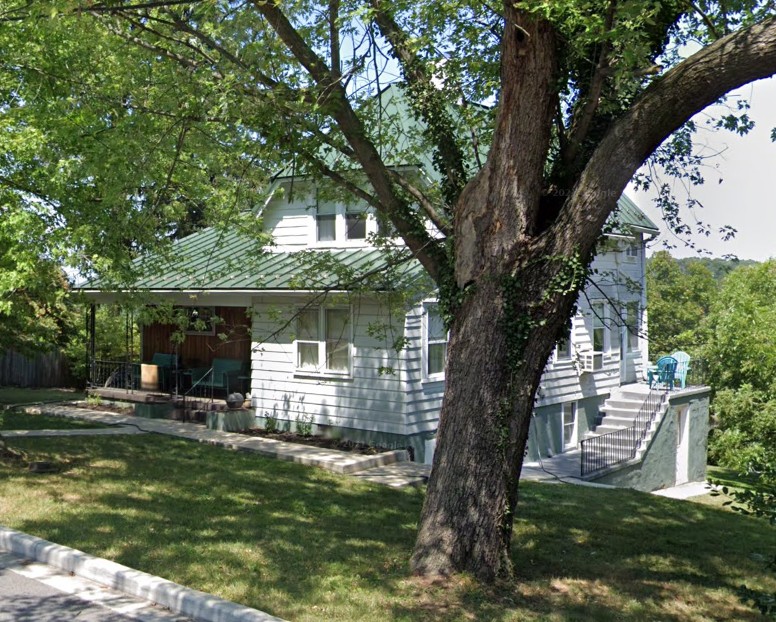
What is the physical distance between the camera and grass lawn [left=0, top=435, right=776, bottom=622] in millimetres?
7285

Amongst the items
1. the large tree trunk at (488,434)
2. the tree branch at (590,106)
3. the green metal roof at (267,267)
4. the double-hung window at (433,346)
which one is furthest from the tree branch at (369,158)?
the double-hung window at (433,346)

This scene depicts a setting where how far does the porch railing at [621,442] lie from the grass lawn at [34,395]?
14289 mm

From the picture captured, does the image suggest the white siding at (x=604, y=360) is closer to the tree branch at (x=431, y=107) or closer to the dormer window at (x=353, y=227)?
the dormer window at (x=353, y=227)

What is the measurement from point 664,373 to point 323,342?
475 inches

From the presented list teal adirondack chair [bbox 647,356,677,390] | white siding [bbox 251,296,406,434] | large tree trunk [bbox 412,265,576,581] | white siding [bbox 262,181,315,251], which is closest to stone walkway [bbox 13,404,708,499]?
white siding [bbox 251,296,406,434]

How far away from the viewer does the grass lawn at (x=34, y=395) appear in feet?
78.8

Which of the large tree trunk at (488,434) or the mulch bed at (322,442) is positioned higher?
the large tree trunk at (488,434)

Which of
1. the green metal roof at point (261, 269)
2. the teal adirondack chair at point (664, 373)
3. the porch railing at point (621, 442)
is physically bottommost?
the porch railing at point (621, 442)

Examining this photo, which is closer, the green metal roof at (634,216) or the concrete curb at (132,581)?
the concrete curb at (132,581)

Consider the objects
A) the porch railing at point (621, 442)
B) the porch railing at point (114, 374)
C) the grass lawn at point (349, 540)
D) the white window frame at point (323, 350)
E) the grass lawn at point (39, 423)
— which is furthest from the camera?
the porch railing at point (114, 374)

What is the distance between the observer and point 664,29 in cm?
905

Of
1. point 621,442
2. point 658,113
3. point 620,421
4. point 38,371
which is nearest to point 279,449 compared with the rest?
point 621,442

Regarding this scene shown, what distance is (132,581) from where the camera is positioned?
24.4 feet

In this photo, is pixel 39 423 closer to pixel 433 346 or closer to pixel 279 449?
pixel 279 449
